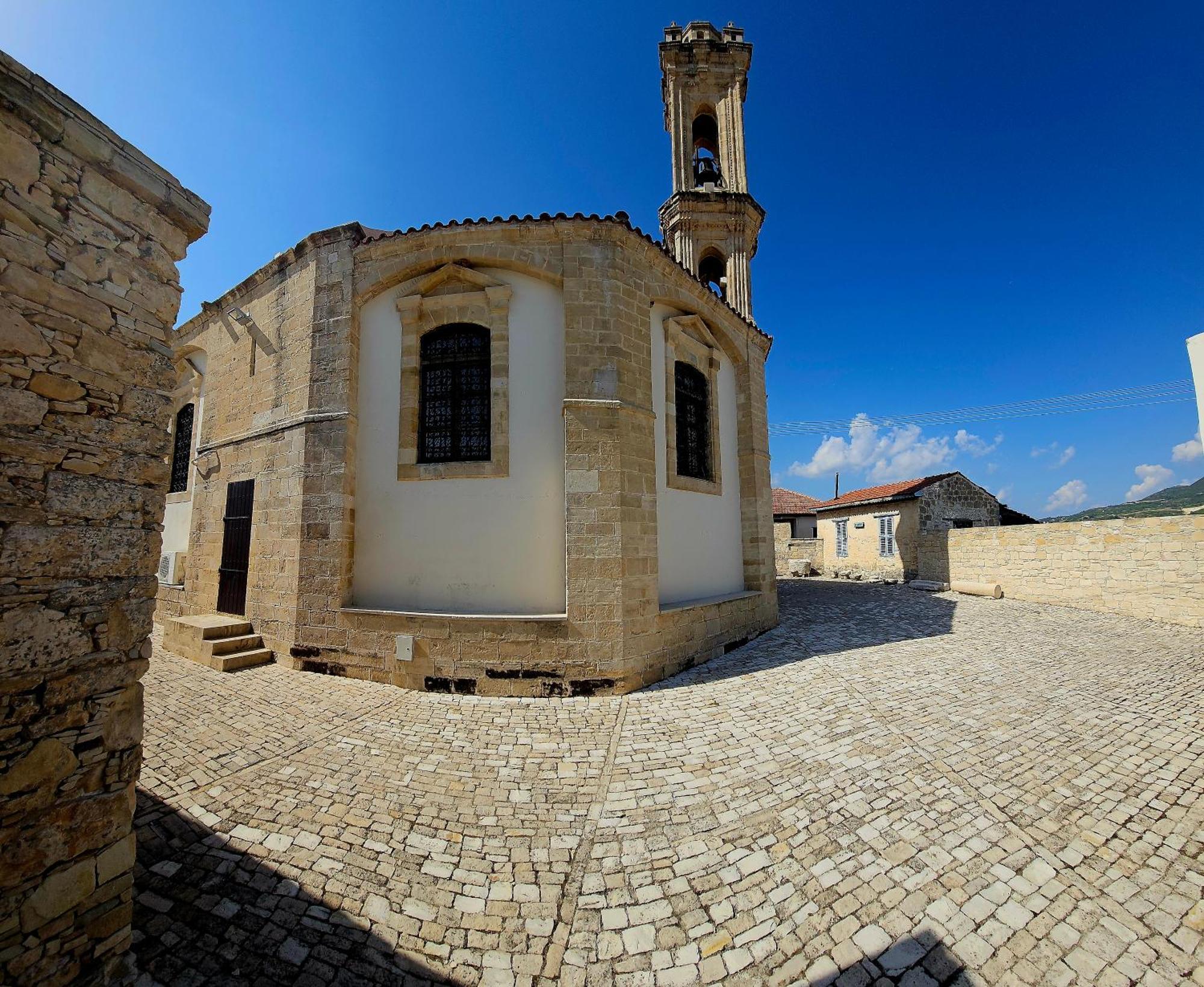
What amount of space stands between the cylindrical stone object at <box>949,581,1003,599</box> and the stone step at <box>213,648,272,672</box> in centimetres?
1742

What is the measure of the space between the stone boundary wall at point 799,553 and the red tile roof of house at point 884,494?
6.01 feet

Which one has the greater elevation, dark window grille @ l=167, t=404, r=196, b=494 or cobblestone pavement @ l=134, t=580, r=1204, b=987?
dark window grille @ l=167, t=404, r=196, b=494

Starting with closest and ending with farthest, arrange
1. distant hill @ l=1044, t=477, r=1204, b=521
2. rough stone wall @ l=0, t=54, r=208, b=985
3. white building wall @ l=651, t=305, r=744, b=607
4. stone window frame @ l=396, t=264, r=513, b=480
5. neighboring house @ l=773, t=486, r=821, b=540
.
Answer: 1. rough stone wall @ l=0, t=54, r=208, b=985
2. stone window frame @ l=396, t=264, r=513, b=480
3. white building wall @ l=651, t=305, r=744, b=607
4. neighboring house @ l=773, t=486, r=821, b=540
5. distant hill @ l=1044, t=477, r=1204, b=521

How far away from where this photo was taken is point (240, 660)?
6.46 metres

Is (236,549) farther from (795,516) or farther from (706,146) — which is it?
(795,516)

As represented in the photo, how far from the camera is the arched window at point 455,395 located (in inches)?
264

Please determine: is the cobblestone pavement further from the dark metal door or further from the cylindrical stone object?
the cylindrical stone object

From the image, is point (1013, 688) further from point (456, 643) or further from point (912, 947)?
point (456, 643)

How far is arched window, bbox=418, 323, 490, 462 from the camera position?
670 cm

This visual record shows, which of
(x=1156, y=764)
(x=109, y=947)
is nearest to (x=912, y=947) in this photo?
(x=1156, y=764)

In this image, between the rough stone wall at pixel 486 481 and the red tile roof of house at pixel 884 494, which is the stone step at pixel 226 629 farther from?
the red tile roof of house at pixel 884 494

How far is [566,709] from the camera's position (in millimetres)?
5285

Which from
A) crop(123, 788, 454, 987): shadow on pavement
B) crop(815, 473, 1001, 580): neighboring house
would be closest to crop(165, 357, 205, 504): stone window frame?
crop(123, 788, 454, 987): shadow on pavement

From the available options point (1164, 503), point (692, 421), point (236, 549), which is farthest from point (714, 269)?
point (1164, 503)
